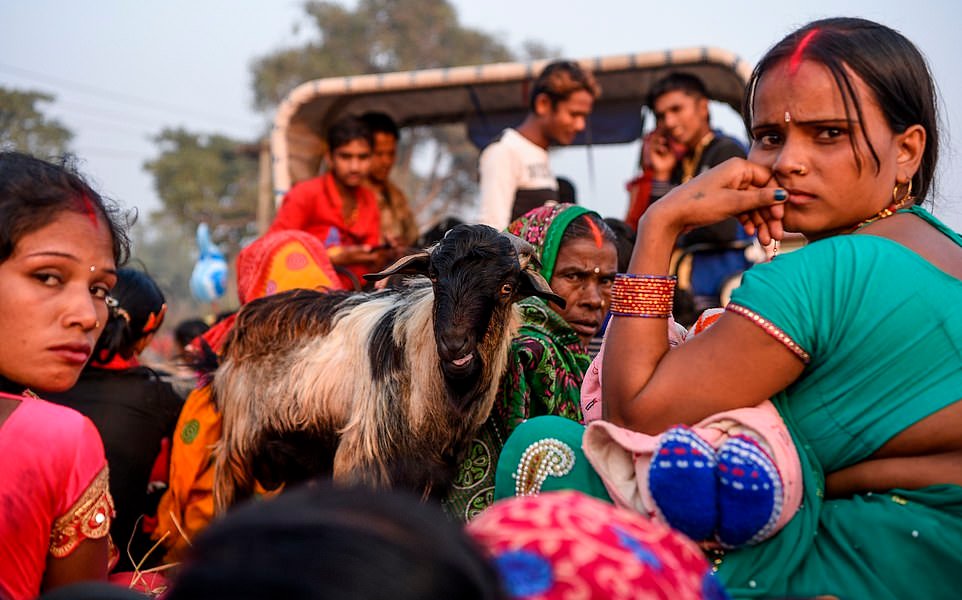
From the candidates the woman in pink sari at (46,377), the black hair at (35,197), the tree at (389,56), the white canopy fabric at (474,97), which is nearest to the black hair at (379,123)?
the white canopy fabric at (474,97)

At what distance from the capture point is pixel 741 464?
172 centimetres

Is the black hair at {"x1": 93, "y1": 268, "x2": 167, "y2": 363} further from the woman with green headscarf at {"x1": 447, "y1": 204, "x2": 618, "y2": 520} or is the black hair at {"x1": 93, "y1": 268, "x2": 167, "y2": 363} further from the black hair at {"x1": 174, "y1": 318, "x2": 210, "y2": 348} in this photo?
the black hair at {"x1": 174, "y1": 318, "x2": 210, "y2": 348}

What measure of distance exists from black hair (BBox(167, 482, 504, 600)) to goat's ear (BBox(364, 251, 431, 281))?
2.78 m

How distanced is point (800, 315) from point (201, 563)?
1.32m

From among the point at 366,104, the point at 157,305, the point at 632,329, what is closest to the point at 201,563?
the point at 632,329

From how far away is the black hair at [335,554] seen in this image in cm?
96

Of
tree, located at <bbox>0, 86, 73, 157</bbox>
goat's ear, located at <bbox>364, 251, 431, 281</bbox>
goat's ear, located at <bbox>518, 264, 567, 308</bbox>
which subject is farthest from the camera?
tree, located at <bbox>0, 86, 73, 157</bbox>

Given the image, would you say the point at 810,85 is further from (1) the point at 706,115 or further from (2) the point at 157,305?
(1) the point at 706,115

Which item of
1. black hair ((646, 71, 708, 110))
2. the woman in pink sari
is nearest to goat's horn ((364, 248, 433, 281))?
the woman in pink sari

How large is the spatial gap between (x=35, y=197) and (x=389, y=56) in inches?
1324

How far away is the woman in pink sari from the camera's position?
213cm

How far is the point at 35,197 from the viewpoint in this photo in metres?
2.31

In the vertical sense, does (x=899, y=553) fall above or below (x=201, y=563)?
below

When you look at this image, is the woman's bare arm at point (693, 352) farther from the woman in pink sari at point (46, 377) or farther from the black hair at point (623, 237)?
the black hair at point (623, 237)
